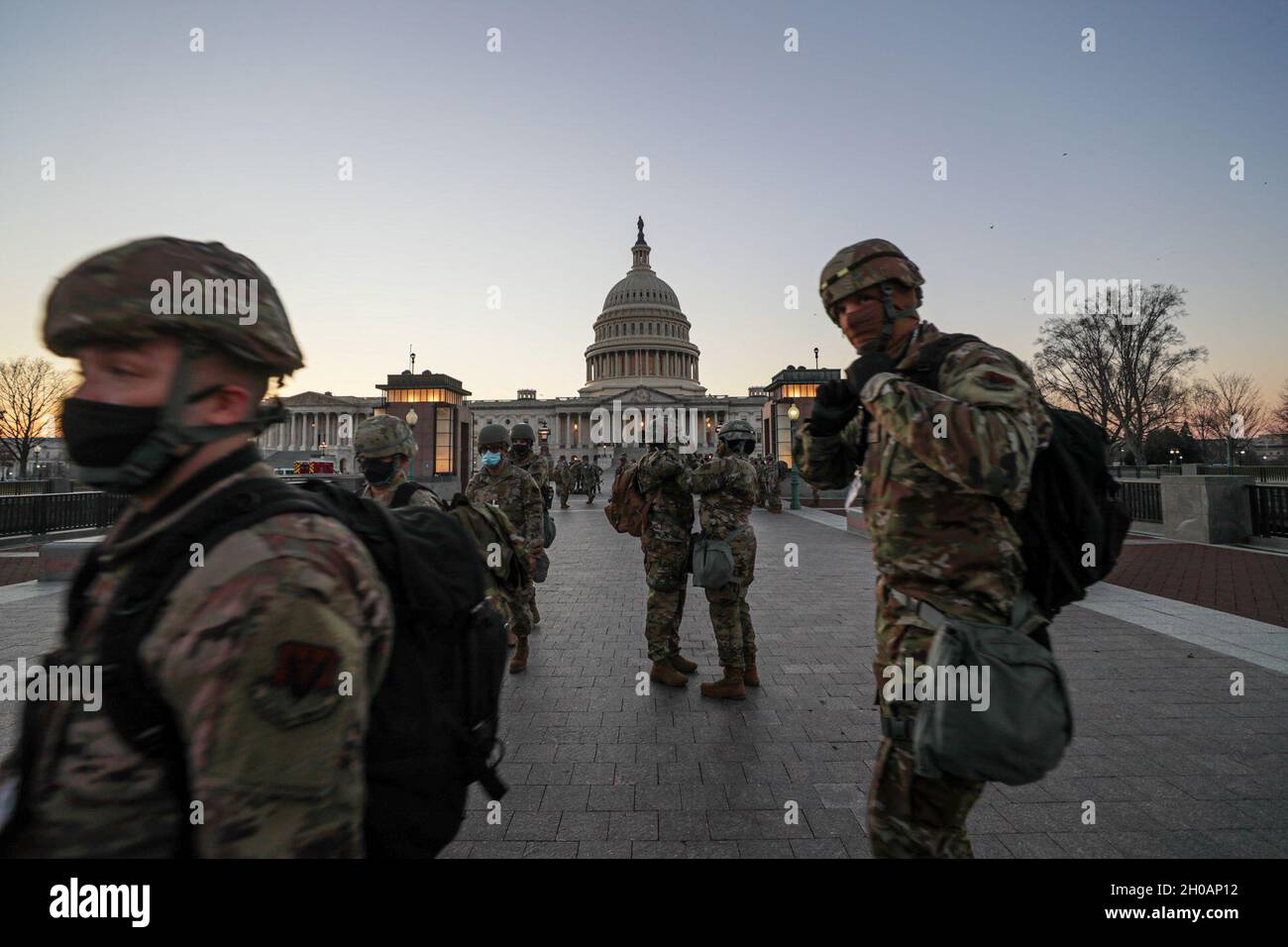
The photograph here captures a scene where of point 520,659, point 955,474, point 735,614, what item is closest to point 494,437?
point 520,659

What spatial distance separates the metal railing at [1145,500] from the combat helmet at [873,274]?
17538 mm

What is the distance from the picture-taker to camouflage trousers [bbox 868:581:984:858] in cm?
189

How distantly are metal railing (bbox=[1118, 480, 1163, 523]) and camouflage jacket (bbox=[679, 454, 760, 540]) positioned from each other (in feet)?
50.4

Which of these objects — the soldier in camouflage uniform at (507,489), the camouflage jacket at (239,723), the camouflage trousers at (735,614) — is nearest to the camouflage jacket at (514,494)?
the soldier in camouflage uniform at (507,489)

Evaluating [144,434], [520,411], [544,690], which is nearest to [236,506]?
[144,434]

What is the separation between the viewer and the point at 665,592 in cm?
542

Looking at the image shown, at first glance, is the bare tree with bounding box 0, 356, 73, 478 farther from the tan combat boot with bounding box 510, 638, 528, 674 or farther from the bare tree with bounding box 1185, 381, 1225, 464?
the bare tree with bounding box 1185, 381, 1225, 464

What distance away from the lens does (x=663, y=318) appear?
9919 centimetres

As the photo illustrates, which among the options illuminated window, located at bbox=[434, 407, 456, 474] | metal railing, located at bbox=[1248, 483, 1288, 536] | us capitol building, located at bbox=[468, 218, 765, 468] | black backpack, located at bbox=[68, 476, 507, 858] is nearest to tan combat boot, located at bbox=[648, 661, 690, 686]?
black backpack, located at bbox=[68, 476, 507, 858]

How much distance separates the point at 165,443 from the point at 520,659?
5054 millimetres
